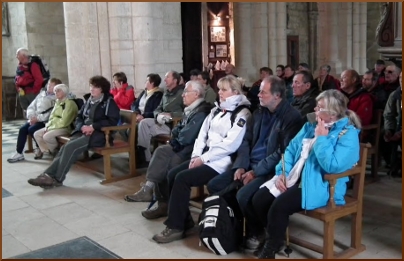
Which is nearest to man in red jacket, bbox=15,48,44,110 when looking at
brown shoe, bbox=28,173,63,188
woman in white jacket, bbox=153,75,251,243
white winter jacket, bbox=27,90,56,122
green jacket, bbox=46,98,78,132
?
white winter jacket, bbox=27,90,56,122

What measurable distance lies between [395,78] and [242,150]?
2916mm

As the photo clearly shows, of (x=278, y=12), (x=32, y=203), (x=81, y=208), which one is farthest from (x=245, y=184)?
(x=278, y=12)

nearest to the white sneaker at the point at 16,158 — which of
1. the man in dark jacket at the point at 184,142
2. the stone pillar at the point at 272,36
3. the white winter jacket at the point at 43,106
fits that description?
the white winter jacket at the point at 43,106

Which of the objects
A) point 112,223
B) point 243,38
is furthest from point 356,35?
point 112,223

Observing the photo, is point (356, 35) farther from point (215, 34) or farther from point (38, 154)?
point (38, 154)

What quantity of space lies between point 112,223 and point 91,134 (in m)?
1.55

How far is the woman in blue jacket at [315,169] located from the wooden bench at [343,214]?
45mm

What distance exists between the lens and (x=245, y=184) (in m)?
3.55

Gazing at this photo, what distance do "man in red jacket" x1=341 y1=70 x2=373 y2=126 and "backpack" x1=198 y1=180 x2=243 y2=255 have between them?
2187 mm

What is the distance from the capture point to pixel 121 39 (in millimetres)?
7543

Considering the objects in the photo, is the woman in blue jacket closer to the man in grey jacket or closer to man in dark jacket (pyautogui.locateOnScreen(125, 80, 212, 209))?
man in dark jacket (pyautogui.locateOnScreen(125, 80, 212, 209))

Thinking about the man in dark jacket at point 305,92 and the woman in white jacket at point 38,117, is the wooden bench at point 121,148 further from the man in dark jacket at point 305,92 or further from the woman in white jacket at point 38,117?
the man in dark jacket at point 305,92

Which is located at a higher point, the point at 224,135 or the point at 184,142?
the point at 224,135

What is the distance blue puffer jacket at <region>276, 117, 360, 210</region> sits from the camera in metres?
3.03
